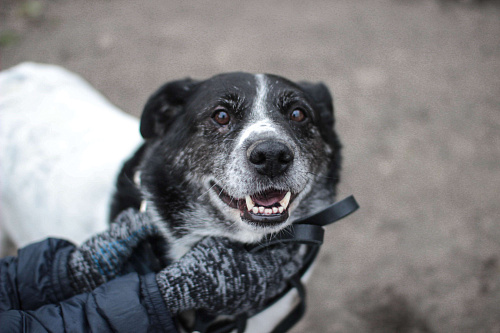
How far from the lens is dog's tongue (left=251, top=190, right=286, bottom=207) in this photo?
5.89 ft

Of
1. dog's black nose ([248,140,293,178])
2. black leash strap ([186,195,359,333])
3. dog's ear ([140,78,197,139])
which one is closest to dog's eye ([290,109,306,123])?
dog's black nose ([248,140,293,178])

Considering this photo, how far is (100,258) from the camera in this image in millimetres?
1656

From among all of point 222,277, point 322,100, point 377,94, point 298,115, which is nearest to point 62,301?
point 222,277

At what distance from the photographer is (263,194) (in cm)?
182

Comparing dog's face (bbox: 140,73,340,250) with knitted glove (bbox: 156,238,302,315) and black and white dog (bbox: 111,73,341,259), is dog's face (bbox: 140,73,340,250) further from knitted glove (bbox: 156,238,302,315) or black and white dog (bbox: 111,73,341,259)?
knitted glove (bbox: 156,238,302,315)

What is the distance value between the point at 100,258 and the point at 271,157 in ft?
2.88

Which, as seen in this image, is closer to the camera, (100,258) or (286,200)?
(100,258)

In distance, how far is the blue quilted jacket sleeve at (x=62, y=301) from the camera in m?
1.41

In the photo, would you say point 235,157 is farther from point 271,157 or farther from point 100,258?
point 100,258

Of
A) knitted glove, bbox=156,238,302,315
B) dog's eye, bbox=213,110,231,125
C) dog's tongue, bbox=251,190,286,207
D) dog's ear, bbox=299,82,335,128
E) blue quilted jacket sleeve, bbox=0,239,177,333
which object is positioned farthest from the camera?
dog's ear, bbox=299,82,335,128

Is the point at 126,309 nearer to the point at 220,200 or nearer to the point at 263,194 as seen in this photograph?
the point at 220,200

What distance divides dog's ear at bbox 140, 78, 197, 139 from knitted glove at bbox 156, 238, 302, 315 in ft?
2.51

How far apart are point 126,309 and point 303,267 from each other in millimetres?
953

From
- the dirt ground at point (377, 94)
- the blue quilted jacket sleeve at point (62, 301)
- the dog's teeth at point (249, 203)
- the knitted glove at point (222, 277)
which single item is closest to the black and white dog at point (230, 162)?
the dog's teeth at point (249, 203)
